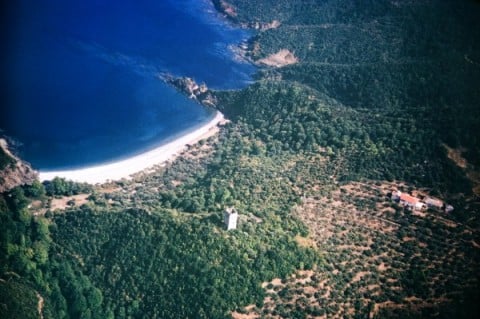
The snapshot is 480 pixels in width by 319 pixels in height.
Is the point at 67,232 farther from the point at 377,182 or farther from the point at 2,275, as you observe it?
the point at 377,182

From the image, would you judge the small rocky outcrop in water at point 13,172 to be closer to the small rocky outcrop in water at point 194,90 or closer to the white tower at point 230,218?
the white tower at point 230,218

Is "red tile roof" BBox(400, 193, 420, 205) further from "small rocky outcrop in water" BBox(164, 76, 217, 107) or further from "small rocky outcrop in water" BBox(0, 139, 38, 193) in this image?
"small rocky outcrop in water" BBox(0, 139, 38, 193)

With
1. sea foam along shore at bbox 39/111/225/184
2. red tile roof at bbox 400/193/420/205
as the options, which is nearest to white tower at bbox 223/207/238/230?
red tile roof at bbox 400/193/420/205

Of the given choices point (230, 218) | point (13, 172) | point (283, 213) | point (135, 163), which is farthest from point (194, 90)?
point (230, 218)

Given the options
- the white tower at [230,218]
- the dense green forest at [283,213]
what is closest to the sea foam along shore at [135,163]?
the dense green forest at [283,213]

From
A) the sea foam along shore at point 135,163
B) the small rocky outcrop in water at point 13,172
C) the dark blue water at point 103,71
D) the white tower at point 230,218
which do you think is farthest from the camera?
the dark blue water at point 103,71

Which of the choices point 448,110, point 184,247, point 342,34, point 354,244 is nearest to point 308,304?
point 354,244
